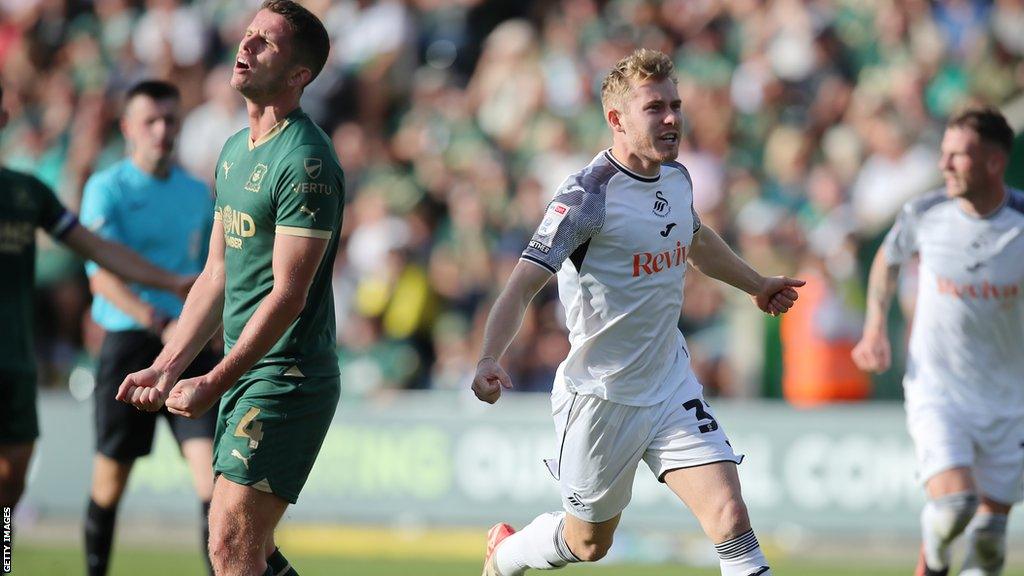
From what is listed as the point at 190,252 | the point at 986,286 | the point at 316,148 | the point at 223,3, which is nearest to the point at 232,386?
the point at 316,148

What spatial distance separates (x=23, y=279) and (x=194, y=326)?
2.03m

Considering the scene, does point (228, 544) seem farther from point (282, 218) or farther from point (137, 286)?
point (137, 286)

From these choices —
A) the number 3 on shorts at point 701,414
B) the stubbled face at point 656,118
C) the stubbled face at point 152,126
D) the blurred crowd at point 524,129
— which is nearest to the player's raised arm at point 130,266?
the stubbled face at point 152,126

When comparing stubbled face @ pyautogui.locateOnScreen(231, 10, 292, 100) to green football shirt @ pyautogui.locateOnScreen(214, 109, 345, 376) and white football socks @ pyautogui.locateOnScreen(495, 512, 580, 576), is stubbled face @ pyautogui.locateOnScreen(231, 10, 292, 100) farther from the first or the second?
white football socks @ pyautogui.locateOnScreen(495, 512, 580, 576)

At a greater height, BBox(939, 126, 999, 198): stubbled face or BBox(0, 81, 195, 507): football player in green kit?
BBox(939, 126, 999, 198): stubbled face

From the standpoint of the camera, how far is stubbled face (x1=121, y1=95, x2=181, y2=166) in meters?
9.15

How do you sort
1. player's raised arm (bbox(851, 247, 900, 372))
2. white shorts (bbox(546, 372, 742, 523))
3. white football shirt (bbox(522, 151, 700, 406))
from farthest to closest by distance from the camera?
player's raised arm (bbox(851, 247, 900, 372)) → white shorts (bbox(546, 372, 742, 523)) → white football shirt (bbox(522, 151, 700, 406))

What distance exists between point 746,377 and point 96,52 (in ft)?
32.0

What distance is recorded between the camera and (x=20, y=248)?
25.9 ft

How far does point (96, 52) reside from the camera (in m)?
18.4

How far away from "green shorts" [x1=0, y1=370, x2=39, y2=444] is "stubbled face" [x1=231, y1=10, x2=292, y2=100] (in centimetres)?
258

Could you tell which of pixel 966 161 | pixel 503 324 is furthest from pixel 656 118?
pixel 966 161

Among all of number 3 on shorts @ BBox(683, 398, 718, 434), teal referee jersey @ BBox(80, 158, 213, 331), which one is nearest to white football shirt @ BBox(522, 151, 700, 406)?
number 3 on shorts @ BBox(683, 398, 718, 434)

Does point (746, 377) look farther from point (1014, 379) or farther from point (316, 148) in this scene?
point (316, 148)
